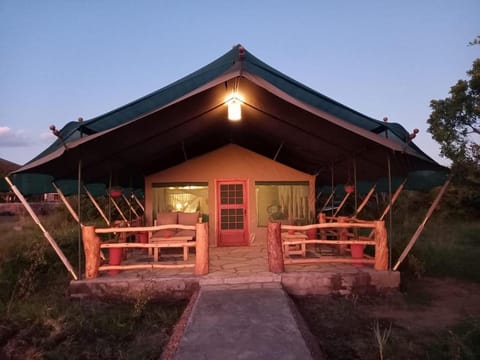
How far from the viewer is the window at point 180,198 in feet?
30.9

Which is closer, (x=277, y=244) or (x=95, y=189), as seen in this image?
(x=277, y=244)

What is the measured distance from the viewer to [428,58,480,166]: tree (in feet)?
32.3

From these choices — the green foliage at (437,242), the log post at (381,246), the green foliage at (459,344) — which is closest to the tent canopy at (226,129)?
the log post at (381,246)

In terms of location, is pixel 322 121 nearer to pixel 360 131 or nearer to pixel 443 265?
pixel 360 131

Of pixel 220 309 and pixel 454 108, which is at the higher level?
pixel 454 108

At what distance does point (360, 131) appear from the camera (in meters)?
5.06

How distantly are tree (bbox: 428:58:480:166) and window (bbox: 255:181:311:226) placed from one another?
4.19 m

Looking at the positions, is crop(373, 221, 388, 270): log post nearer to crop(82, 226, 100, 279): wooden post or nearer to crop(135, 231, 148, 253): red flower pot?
crop(82, 226, 100, 279): wooden post

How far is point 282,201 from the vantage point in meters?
9.57

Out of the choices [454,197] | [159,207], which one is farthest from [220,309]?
[454,197]

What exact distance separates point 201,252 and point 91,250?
1723 mm

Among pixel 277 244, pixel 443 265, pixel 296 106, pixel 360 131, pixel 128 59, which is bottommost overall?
pixel 443 265

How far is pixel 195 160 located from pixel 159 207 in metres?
1.55

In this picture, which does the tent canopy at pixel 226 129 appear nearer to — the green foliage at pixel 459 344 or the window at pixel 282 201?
the window at pixel 282 201
